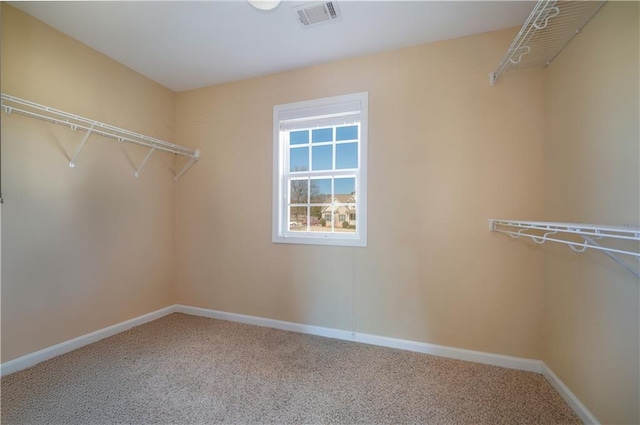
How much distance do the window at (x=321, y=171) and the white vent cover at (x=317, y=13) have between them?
645mm

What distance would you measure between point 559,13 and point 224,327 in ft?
11.2

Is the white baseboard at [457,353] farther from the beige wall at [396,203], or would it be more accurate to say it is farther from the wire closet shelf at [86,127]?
the wire closet shelf at [86,127]

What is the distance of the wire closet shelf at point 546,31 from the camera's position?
1.40m

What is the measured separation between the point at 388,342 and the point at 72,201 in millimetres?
2909

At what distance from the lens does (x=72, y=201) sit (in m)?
2.28

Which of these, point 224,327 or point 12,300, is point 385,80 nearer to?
point 224,327

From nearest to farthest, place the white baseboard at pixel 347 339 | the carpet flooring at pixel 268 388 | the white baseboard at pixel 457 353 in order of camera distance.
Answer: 1. the carpet flooring at pixel 268 388
2. the white baseboard at pixel 347 339
3. the white baseboard at pixel 457 353

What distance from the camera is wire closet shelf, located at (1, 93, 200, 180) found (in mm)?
1893

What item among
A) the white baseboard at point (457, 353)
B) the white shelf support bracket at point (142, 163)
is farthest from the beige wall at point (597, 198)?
the white shelf support bracket at point (142, 163)

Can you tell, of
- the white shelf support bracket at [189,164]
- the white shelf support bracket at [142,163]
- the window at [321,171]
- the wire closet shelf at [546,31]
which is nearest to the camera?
the wire closet shelf at [546,31]

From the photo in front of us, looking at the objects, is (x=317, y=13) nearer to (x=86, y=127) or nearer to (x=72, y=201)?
(x=86, y=127)

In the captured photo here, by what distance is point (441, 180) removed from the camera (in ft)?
7.32

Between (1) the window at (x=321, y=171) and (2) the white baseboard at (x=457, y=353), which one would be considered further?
(1) the window at (x=321, y=171)

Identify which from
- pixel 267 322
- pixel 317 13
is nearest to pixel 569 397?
pixel 267 322
